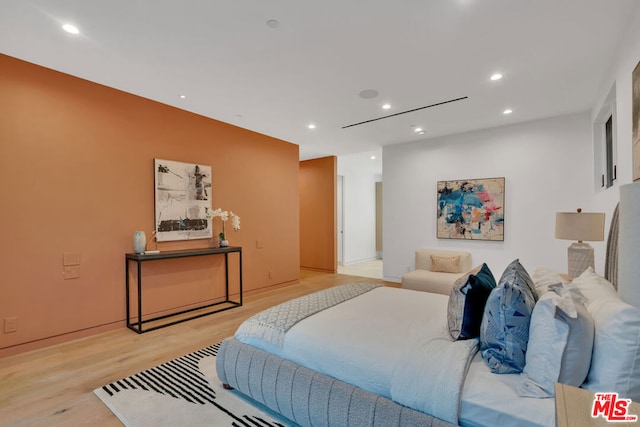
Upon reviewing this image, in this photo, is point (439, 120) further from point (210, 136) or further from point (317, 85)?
point (210, 136)

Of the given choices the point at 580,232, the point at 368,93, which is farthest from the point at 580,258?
the point at 368,93

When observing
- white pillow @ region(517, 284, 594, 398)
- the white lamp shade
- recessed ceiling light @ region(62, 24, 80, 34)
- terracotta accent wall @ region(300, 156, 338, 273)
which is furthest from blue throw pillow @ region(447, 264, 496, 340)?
terracotta accent wall @ region(300, 156, 338, 273)

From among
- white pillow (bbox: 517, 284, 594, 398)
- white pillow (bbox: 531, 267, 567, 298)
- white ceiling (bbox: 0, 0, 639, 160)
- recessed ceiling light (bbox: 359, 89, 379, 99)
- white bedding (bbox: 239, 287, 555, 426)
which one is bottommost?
white bedding (bbox: 239, 287, 555, 426)

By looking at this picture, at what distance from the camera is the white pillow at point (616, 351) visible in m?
1.10

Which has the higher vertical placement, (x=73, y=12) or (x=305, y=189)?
(x=73, y=12)

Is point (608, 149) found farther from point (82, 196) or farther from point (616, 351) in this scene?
point (82, 196)

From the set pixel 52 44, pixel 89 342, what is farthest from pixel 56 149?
pixel 89 342

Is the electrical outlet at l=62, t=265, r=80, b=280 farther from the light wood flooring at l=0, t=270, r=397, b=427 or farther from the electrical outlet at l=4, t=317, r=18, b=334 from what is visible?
the light wood flooring at l=0, t=270, r=397, b=427

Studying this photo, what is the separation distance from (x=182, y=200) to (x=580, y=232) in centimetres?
443

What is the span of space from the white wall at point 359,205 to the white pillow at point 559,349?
6363 mm

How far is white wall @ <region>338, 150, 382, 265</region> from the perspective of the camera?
8164mm

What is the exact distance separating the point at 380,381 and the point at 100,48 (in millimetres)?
3373

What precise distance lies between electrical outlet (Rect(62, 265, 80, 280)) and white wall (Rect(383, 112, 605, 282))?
15.7 feet

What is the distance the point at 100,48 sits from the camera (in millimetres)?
2602
